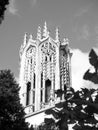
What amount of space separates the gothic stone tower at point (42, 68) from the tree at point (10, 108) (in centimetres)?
2178

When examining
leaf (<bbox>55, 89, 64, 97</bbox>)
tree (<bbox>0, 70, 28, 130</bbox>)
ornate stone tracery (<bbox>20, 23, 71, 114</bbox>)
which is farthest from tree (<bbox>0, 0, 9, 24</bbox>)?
ornate stone tracery (<bbox>20, 23, 71, 114</bbox>)

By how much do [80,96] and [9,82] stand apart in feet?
40.9

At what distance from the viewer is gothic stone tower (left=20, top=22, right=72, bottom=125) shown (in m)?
37.9

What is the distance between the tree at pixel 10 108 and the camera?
12.6 m

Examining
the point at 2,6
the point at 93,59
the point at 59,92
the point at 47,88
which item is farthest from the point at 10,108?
the point at 47,88

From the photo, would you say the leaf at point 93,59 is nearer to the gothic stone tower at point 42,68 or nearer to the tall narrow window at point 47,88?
the gothic stone tower at point 42,68

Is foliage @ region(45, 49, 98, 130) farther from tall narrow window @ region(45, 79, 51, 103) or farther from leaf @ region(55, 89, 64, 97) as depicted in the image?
tall narrow window @ region(45, 79, 51, 103)

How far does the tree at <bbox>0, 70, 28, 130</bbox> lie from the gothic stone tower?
21.8 metres

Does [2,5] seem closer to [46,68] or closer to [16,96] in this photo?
[16,96]

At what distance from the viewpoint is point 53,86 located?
3834 centimetres

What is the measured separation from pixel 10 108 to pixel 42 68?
2731 cm

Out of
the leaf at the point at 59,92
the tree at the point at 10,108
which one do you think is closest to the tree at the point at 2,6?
the tree at the point at 10,108

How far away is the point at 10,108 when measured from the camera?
13172 mm

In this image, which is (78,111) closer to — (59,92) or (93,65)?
(59,92)
